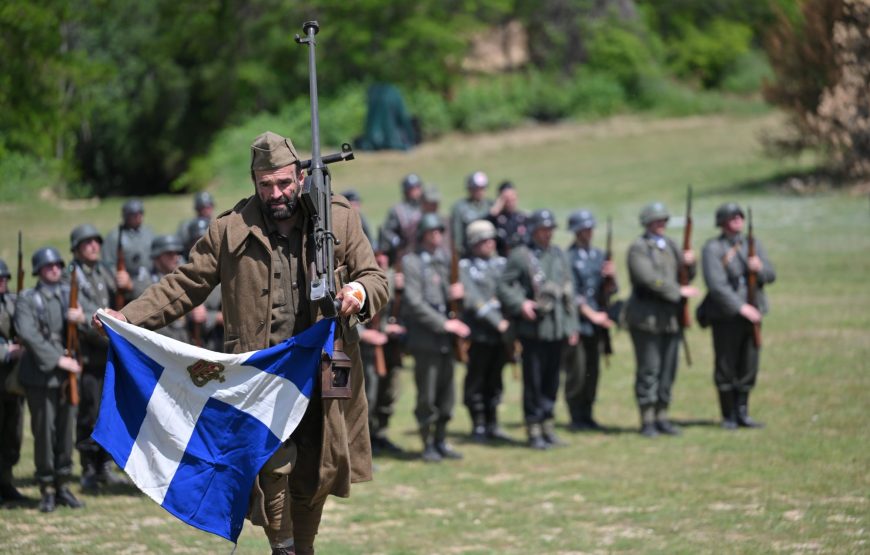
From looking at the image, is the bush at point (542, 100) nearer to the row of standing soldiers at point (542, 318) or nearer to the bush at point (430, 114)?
the bush at point (430, 114)

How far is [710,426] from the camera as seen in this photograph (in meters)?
13.5

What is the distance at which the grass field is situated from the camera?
912 centimetres

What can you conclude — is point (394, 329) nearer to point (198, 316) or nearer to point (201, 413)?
point (198, 316)

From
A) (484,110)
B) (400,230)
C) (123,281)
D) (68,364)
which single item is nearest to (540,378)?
(400,230)

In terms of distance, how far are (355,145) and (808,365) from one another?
27600mm

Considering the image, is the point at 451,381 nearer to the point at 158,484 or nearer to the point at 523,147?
the point at 158,484

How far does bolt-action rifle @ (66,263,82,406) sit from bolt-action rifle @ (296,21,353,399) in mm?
3958

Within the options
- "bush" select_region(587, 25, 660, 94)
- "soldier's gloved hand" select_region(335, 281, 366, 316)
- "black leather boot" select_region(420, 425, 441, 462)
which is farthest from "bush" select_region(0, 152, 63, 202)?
"soldier's gloved hand" select_region(335, 281, 366, 316)

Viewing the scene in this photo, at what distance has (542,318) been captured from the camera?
12.8 m

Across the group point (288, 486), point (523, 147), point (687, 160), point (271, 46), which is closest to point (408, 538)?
point (288, 486)

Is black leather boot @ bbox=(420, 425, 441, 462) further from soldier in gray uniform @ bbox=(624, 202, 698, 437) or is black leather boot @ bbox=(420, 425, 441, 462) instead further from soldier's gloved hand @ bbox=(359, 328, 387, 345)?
soldier in gray uniform @ bbox=(624, 202, 698, 437)

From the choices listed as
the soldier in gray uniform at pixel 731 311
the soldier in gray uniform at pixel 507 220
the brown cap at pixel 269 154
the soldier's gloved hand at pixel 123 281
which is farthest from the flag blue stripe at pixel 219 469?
the soldier in gray uniform at pixel 507 220

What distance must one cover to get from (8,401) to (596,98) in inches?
1438

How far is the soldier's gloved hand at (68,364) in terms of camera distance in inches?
399
